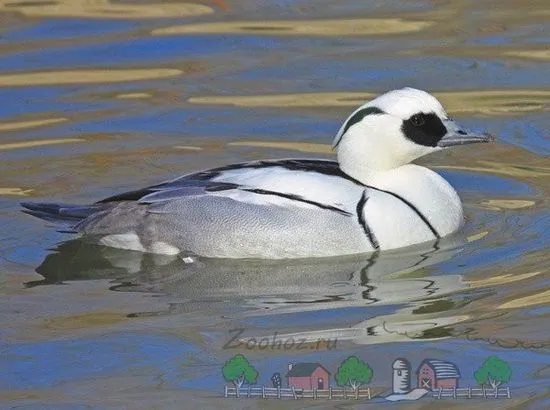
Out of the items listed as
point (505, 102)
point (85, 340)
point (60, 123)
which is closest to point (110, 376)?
point (85, 340)

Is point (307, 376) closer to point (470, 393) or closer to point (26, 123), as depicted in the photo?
point (470, 393)

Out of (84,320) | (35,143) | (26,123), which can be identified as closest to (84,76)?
(26,123)

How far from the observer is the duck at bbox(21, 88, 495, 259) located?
332 inches

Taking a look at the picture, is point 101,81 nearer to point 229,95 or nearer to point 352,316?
point 229,95

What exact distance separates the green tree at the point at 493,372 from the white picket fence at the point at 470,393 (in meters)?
0.05

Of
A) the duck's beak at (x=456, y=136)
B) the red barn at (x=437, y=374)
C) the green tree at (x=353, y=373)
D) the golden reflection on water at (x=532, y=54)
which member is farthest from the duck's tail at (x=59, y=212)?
→ the golden reflection on water at (x=532, y=54)

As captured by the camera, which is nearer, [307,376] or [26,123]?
[307,376]

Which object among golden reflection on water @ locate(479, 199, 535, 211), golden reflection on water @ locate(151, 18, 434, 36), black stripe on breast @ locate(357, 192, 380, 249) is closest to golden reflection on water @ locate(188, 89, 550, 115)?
golden reflection on water @ locate(151, 18, 434, 36)

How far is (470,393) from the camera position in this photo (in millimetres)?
6652

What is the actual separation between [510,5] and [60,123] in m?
4.45

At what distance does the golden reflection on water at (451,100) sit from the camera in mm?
11078

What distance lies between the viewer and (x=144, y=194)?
8.73 meters

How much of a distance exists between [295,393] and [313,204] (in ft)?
6.16

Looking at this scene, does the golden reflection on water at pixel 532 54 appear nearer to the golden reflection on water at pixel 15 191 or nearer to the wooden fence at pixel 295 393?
the golden reflection on water at pixel 15 191
